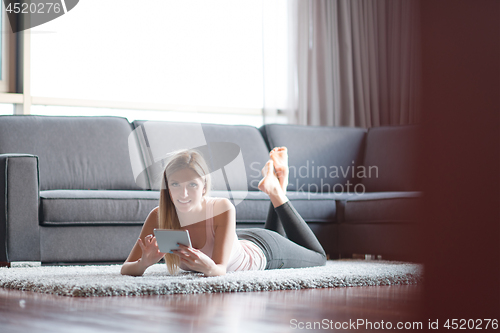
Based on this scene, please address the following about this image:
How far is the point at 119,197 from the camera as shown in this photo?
2732 mm

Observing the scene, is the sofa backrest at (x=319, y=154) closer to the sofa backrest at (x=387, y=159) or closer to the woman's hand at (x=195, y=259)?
the sofa backrest at (x=387, y=159)

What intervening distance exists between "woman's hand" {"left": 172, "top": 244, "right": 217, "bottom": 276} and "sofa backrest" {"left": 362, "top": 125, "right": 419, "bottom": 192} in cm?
213

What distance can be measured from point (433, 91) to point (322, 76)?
4.47 metres

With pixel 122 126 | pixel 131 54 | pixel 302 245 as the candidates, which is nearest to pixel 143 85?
pixel 131 54

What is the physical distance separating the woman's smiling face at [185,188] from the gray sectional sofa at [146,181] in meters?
0.80

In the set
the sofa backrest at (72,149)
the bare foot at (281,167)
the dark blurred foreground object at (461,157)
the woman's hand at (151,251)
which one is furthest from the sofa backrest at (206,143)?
the dark blurred foreground object at (461,157)

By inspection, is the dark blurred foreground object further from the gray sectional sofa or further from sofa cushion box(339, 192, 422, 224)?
sofa cushion box(339, 192, 422, 224)

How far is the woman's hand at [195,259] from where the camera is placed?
1.66m

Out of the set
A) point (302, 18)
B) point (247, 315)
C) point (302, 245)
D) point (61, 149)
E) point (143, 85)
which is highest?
point (302, 18)

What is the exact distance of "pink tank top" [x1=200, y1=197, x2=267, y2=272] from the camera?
1.94m

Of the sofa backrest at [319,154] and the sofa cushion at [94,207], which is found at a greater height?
the sofa backrest at [319,154]

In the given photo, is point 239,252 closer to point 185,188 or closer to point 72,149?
point 185,188

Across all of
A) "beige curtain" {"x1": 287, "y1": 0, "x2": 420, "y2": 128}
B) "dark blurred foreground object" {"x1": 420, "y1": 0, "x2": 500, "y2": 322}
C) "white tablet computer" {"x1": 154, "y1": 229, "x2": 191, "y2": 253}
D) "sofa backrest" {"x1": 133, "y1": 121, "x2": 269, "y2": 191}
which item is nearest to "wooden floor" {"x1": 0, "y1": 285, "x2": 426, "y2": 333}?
"white tablet computer" {"x1": 154, "y1": 229, "x2": 191, "y2": 253}

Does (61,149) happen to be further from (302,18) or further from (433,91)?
(433,91)
